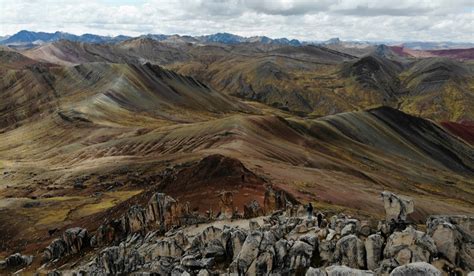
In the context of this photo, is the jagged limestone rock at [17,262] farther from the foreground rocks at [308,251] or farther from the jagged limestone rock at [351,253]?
the jagged limestone rock at [351,253]

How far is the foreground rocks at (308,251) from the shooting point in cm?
3012

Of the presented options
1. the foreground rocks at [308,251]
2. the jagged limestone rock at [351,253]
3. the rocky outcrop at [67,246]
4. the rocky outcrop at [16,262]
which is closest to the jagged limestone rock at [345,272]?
the foreground rocks at [308,251]

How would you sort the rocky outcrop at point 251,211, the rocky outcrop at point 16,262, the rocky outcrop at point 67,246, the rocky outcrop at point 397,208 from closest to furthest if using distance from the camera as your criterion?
1. the rocky outcrop at point 397,208
2. the rocky outcrop at point 251,211
3. the rocky outcrop at point 67,246
4. the rocky outcrop at point 16,262

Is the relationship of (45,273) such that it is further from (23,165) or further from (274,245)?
(23,165)

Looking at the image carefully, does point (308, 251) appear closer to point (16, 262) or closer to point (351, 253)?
point (351, 253)

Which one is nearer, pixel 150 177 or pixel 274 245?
pixel 274 245

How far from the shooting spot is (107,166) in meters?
121

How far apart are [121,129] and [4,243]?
287ft

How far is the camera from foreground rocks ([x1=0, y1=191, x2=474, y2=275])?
30.1m

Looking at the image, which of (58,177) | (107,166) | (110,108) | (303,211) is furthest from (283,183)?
(110,108)

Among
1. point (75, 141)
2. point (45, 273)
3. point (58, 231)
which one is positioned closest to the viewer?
point (45, 273)

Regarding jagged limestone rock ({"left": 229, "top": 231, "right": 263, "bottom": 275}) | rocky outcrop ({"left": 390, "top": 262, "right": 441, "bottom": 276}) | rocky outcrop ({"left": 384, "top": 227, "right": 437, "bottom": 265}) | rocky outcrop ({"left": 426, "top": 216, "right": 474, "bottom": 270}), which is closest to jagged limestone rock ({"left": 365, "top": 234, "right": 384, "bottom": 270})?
rocky outcrop ({"left": 384, "top": 227, "right": 437, "bottom": 265})

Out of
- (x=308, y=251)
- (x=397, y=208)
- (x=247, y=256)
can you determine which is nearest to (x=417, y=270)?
(x=308, y=251)

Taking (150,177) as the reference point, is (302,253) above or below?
above
